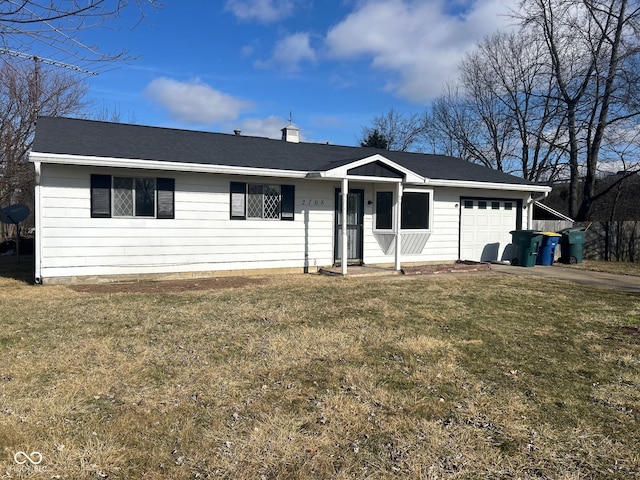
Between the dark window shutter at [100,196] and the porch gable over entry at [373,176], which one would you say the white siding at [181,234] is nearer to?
the dark window shutter at [100,196]

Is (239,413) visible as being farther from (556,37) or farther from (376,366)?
(556,37)

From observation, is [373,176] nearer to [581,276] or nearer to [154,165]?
[154,165]

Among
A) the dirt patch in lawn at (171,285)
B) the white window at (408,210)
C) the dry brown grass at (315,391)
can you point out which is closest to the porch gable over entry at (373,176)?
the white window at (408,210)

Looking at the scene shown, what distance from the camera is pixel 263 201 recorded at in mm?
10508

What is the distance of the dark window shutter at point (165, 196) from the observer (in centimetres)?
941

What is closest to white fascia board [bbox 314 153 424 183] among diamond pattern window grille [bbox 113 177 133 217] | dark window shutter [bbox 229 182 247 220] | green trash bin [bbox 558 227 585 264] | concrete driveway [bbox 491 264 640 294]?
dark window shutter [bbox 229 182 247 220]

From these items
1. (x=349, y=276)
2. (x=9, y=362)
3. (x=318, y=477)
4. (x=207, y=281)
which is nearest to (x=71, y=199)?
(x=207, y=281)

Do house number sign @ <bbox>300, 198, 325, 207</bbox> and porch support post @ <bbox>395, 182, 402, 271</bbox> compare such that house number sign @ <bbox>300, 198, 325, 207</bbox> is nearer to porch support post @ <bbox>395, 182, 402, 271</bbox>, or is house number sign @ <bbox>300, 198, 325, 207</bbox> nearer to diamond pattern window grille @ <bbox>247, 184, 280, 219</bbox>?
diamond pattern window grille @ <bbox>247, 184, 280, 219</bbox>

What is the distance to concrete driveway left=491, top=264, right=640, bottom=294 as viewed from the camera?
1012 centimetres

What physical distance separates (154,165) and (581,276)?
1082 cm

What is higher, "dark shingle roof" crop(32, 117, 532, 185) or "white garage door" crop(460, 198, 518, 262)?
"dark shingle roof" crop(32, 117, 532, 185)

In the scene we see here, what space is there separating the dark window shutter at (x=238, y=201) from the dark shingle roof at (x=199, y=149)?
554 millimetres

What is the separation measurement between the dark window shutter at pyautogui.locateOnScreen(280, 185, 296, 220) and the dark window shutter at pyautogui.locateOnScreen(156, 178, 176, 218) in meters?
2.51

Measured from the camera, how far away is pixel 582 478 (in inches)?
104
